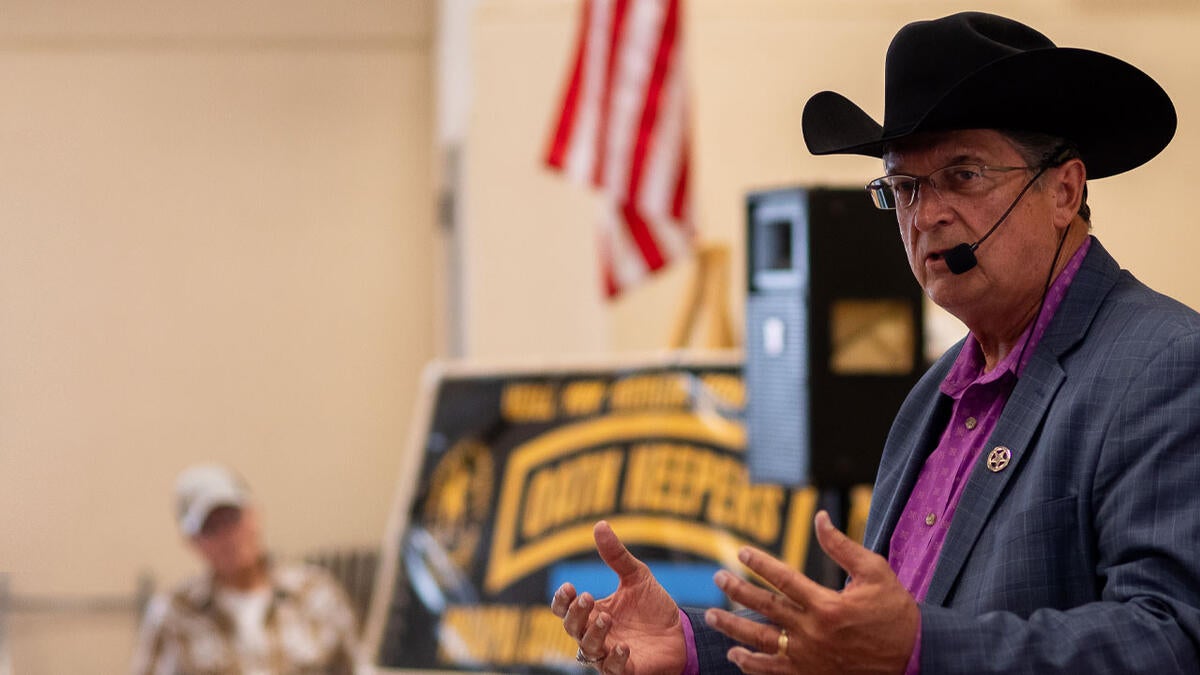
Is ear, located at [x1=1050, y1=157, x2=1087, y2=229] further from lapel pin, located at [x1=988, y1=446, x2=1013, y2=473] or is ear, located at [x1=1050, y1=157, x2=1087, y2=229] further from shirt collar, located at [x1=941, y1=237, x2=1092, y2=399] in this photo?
lapel pin, located at [x1=988, y1=446, x2=1013, y2=473]

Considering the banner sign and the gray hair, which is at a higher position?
the gray hair

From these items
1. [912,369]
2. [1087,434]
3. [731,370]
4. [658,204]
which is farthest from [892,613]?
[658,204]

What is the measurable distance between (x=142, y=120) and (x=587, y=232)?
8.30ft

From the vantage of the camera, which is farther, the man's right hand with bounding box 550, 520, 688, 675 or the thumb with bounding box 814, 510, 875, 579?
the man's right hand with bounding box 550, 520, 688, 675

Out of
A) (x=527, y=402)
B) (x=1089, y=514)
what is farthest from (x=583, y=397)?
(x=1089, y=514)

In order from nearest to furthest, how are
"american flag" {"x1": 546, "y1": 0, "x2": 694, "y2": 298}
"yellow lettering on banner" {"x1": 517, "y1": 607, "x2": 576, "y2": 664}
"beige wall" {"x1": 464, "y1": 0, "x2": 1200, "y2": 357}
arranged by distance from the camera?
1. "yellow lettering on banner" {"x1": 517, "y1": 607, "x2": 576, "y2": 664}
2. "american flag" {"x1": 546, "y1": 0, "x2": 694, "y2": 298}
3. "beige wall" {"x1": 464, "y1": 0, "x2": 1200, "y2": 357}

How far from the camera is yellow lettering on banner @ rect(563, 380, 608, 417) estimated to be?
13.7 feet

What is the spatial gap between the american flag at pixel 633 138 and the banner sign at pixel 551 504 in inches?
21.6

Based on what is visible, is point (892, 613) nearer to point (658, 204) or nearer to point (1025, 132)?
point (1025, 132)

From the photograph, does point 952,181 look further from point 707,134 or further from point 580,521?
point 707,134

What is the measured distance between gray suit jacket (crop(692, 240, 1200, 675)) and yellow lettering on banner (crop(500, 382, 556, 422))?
2797mm

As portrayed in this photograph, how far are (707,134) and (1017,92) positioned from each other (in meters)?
4.21

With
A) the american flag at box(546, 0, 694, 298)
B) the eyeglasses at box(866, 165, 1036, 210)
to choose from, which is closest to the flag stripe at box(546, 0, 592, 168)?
the american flag at box(546, 0, 694, 298)

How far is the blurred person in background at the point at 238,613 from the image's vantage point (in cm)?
443
